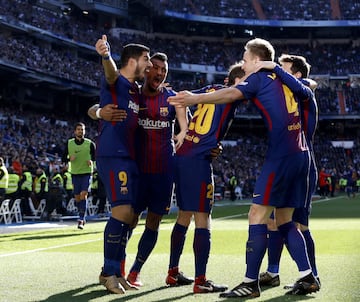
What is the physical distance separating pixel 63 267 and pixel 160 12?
53847 mm

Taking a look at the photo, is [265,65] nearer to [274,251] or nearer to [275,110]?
[275,110]

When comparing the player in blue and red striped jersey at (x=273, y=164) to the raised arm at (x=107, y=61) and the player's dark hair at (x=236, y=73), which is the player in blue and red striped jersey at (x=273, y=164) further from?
the raised arm at (x=107, y=61)

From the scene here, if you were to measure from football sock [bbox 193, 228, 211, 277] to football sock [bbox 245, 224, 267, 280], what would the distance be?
66cm

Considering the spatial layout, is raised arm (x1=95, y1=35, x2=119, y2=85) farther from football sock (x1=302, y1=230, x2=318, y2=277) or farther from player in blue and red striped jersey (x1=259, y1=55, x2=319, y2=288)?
football sock (x1=302, y1=230, x2=318, y2=277)

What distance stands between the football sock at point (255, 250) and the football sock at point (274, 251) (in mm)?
948

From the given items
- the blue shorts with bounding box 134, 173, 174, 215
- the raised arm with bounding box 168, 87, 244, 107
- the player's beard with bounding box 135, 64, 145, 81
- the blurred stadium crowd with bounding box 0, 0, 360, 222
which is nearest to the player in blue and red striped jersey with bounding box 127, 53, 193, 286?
the blue shorts with bounding box 134, 173, 174, 215

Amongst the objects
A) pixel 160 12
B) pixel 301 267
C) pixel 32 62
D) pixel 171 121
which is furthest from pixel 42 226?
pixel 160 12

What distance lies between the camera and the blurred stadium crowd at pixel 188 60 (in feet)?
138

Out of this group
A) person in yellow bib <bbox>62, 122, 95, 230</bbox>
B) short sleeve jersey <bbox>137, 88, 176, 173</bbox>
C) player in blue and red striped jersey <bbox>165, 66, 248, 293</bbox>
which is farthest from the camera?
person in yellow bib <bbox>62, 122, 95, 230</bbox>

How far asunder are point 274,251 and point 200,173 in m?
1.16

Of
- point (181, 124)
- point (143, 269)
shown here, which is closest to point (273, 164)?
point (181, 124)

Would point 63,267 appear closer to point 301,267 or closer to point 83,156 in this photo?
point 301,267

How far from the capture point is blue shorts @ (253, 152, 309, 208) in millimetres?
6121

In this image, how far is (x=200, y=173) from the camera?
678 cm
